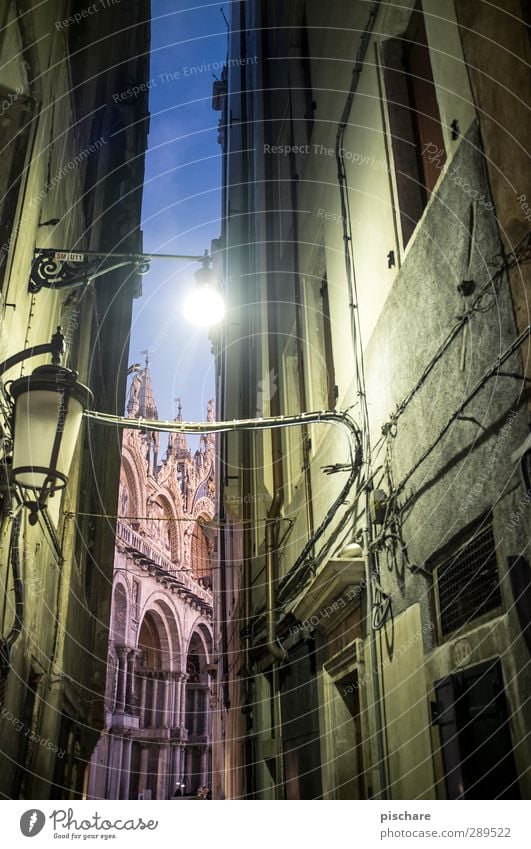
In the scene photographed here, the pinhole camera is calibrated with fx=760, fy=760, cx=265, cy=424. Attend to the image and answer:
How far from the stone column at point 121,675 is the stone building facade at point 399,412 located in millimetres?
20691

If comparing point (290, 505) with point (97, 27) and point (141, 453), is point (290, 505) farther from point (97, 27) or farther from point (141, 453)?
point (141, 453)

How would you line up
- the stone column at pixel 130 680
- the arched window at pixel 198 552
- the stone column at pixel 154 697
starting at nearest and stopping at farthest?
the stone column at pixel 130 680
the stone column at pixel 154 697
the arched window at pixel 198 552

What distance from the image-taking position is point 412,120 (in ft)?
19.1

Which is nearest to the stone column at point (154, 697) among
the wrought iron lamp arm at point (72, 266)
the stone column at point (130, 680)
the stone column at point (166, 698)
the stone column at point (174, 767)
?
the stone column at point (166, 698)

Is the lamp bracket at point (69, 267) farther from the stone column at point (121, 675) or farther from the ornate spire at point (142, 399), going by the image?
the ornate spire at point (142, 399)

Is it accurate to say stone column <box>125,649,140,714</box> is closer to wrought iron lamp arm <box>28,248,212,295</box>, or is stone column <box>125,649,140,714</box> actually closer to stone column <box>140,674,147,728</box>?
stone column <box>140,674,147,728</box>

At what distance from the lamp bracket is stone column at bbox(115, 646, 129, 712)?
1016 inches

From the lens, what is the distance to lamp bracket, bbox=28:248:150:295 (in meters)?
5.65

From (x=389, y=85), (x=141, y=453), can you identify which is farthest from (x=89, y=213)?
(x=141, y=453)

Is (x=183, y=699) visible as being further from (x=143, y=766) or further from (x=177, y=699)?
(x=143, y=766)

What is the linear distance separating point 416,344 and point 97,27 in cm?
706

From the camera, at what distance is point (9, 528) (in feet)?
17.2

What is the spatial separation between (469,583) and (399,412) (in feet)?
5.52

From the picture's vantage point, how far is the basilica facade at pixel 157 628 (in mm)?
→ 29906
